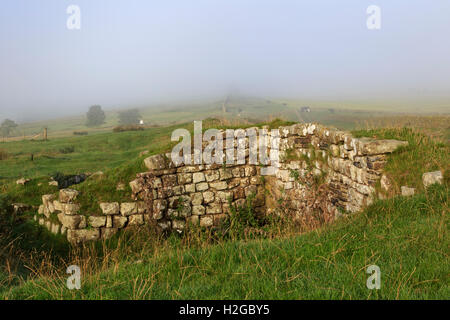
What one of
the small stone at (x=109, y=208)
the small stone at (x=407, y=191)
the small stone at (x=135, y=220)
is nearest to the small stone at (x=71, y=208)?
the small stone at (x=109, y=208)

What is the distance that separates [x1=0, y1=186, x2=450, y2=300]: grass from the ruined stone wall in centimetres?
286

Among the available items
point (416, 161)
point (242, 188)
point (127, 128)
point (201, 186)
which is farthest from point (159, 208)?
point (127, 128)

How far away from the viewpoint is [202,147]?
33.2ft

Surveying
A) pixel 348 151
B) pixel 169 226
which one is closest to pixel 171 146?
pixel 169 226

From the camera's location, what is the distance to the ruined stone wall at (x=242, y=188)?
27.3ft

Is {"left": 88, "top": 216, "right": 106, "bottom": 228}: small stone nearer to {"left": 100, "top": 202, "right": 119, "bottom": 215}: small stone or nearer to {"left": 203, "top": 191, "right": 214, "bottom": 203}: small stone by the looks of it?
{"left": 100, "top": 202, "right": 119, "bottom": 215}: small stone

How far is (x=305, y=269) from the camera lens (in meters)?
3.99

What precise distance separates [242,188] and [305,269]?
21.1ft

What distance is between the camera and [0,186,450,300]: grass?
3438mm

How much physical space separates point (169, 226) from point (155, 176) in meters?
1.43

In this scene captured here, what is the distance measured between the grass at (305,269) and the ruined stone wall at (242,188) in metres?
2.86

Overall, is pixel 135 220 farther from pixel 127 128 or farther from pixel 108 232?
pixel 127 128
